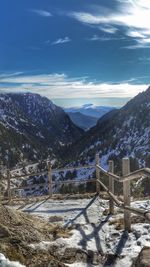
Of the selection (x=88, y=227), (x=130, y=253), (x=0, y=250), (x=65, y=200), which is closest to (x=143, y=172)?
(x=130, y=253)

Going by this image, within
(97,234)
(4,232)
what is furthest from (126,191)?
(4,232)

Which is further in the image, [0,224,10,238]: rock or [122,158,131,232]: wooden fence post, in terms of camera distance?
A: [122,158,131,232]: wooden fence post

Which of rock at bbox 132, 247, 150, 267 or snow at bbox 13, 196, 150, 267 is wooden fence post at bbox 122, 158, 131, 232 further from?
rock at bbox 132, 247, 150, 267

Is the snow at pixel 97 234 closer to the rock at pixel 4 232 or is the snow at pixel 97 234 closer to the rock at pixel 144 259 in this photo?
the rock at pixel 4 232

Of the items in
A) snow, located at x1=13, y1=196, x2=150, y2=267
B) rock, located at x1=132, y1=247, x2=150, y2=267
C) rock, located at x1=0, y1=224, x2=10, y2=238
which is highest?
rock, located at x1=0, y1=224, x2=10, y2=238

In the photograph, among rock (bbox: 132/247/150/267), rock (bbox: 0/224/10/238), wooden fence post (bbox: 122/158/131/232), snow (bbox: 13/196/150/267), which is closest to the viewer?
rock (bbox: 132/247/150/267)

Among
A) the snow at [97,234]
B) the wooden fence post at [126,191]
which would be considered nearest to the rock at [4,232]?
the snow at [97,234]

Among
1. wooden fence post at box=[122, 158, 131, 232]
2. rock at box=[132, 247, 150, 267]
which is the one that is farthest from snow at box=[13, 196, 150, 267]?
rock at box=[132, 247, 150, 267]

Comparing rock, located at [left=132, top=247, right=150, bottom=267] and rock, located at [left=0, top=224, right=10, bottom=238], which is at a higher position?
rock, located at [left=0, top=224, right=10, bottom=238]

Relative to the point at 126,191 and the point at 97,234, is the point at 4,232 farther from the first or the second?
the point at 97,234
